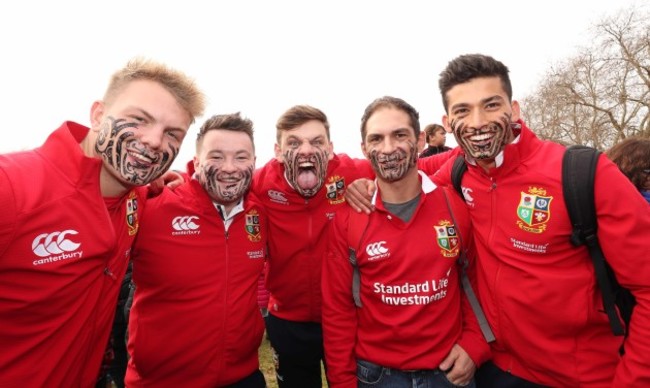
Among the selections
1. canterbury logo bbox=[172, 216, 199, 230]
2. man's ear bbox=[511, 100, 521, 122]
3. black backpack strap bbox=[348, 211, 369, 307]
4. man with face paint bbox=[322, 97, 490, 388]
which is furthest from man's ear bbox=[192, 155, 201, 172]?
man's ear bbox=[511, 100, 521, 122]

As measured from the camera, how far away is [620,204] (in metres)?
2.18

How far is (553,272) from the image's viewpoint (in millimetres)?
2381

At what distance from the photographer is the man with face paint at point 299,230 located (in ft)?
11.6

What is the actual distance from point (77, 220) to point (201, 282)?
40.7 inches

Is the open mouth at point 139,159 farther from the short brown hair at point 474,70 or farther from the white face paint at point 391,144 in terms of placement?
the short brown hair at point 474,70

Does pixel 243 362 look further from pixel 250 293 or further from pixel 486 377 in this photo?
pixel 486 377

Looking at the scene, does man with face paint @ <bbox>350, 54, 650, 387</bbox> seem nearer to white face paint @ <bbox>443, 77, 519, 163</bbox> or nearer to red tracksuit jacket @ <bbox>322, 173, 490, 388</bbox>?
white face paint @ <bbox>443, 77, 519, 163</bbox>

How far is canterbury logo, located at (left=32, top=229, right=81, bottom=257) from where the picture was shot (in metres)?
1.90

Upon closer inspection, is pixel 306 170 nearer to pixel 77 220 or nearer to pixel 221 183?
pixel 221 183

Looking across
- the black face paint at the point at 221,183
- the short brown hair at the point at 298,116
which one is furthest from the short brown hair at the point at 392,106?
the black face paint at the point at 221,183

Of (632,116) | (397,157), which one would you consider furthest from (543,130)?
(397,157)

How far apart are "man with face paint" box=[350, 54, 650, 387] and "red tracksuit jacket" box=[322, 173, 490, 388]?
0.69 ft

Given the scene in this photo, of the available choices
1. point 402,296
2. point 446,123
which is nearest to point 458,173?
point 446,123

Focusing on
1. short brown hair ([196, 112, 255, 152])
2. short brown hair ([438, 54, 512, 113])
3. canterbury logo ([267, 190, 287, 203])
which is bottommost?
canterbury logo ([267, 190, 287, 203])
